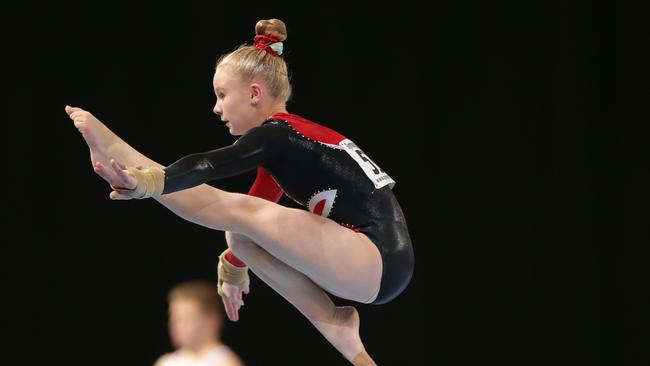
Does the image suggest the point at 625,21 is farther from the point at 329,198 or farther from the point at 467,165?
the point at 329,198

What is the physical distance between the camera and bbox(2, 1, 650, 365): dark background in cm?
348

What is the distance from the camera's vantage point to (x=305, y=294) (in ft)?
7.03

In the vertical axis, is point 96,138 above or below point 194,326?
above

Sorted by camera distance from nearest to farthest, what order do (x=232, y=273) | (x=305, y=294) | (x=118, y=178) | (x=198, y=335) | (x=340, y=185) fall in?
1. (x=118, y=178)
2. (x=340, y=185)
3. (x=305, y=294)
4. (x=232, y=273)
5. (x=198, y=335)

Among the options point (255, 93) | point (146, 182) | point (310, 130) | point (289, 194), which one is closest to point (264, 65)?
point (255, 93)

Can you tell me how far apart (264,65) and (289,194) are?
330 millimetres

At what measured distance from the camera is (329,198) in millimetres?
2041

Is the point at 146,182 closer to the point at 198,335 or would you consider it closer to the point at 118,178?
the point at 118,178

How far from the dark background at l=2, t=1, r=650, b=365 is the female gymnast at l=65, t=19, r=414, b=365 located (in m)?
1.37

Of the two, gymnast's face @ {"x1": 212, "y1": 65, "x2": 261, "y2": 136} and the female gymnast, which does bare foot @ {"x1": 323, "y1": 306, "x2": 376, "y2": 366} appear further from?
gymnast's face @ {"x1": 212, "y1": 65, "x2": 261, "y2": 136}

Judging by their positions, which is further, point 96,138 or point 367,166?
point 367,166

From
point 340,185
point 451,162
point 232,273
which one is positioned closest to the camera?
point 340,185

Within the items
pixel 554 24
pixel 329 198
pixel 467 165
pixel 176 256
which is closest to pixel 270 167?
pixel 329 198

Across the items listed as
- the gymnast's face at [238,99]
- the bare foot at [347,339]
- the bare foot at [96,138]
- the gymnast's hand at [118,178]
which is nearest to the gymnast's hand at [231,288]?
the bare foot at [347,339]
